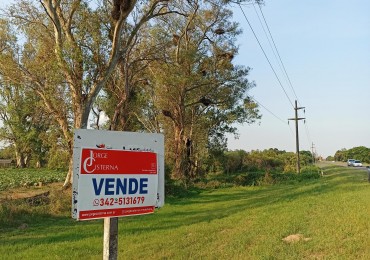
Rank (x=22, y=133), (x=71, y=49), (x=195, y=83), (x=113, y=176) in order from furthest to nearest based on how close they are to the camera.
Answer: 1. (x=22, y=133)
2. (x=195, y=83)
3. (x=71, y=49)
4. (x=113, y=176)

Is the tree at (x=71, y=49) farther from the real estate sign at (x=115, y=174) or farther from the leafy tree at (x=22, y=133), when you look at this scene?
the leafy tree at (x=22, y=133)

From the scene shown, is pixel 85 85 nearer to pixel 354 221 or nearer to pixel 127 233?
pixel 127 233

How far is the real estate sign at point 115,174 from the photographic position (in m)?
3.70

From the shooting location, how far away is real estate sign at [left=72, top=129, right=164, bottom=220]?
3.70 m

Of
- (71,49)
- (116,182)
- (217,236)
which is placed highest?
(71,49)

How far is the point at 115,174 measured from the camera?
3908 mm

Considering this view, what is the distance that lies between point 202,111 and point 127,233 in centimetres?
3094

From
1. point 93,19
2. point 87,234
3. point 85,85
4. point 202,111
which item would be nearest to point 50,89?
point 85,85

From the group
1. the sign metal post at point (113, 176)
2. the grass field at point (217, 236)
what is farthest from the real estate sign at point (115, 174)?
the grass field at point (217, 236)

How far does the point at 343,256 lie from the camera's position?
5938 millimetres

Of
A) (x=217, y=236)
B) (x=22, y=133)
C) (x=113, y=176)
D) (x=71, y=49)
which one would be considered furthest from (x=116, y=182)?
(x=22, y=133)

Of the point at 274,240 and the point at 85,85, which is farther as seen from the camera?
the point at 85,85

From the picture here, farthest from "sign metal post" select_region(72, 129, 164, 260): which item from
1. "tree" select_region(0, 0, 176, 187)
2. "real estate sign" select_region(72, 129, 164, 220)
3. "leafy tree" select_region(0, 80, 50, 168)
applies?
"leafy tree" select_region(0, 80, 50, 168)

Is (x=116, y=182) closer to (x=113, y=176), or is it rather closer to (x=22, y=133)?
(x=113, y=176)
